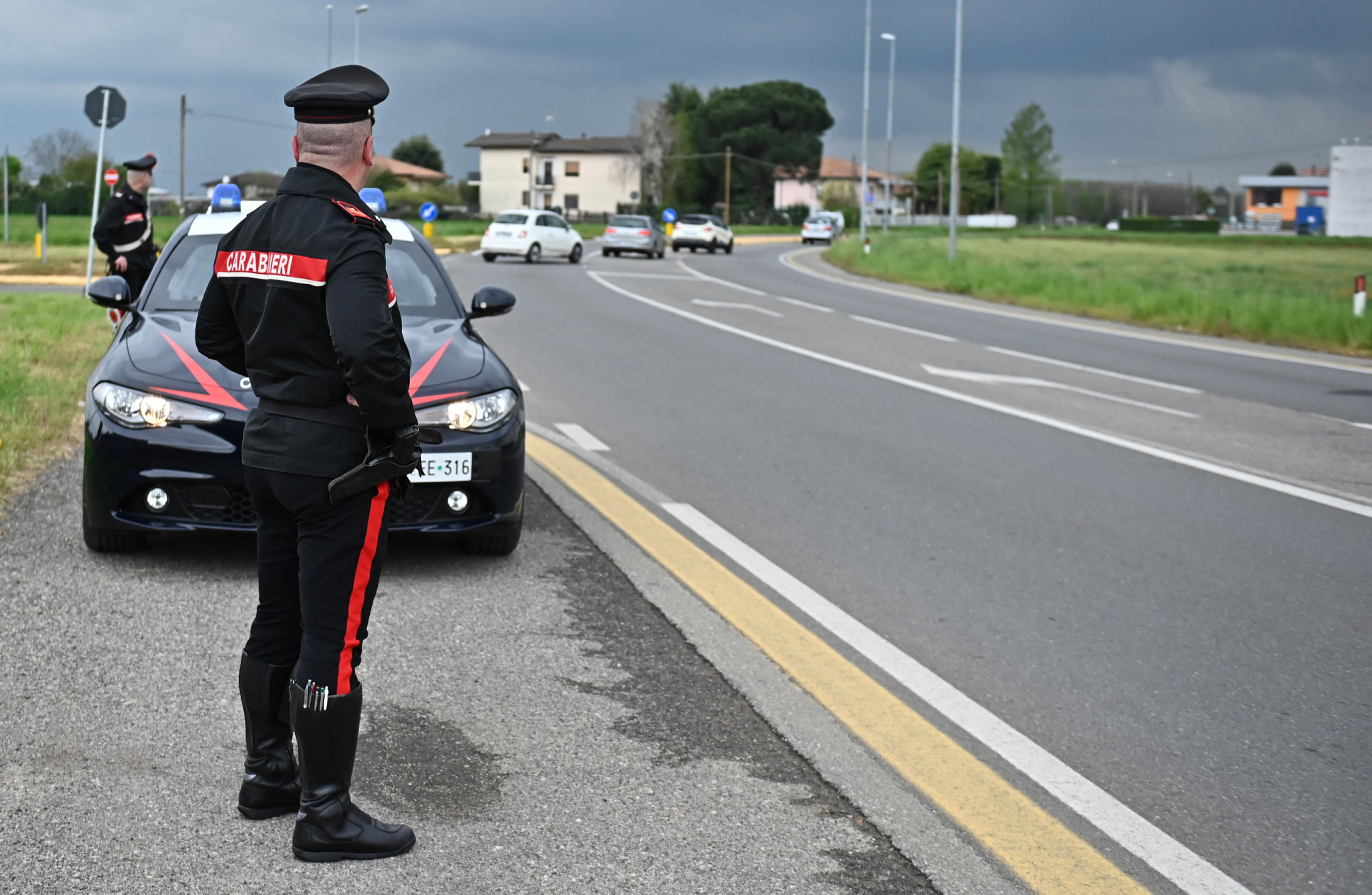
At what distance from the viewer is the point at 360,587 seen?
134 inches

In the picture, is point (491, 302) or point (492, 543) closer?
point (492, 543)

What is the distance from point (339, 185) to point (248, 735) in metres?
1.37

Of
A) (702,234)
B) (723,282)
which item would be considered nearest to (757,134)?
(702,234)

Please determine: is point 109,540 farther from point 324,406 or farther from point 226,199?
point 324,406

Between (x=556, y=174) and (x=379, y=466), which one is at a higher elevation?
(x=556, y=174)

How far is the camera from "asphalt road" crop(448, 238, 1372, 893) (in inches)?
163

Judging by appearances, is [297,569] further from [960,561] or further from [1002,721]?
[960,561]

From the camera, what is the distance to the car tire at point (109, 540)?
5871 mm

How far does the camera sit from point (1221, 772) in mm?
4109

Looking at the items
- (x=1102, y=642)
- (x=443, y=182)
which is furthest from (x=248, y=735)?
(x=443, y=182)

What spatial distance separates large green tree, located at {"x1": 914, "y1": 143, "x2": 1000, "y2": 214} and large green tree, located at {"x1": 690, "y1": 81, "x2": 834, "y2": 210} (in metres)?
41.9

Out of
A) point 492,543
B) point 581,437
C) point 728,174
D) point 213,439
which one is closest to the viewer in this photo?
point 213,439

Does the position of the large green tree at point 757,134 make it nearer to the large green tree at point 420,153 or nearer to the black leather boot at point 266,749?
the large green tree at point 420,153

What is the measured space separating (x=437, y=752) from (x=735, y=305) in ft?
64.1
